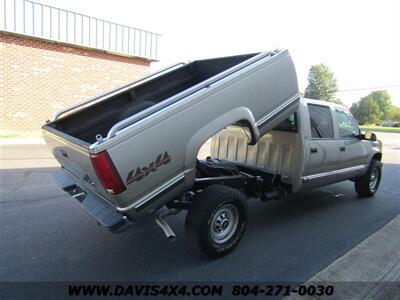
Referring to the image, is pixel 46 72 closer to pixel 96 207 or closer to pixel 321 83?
pixel 96 207

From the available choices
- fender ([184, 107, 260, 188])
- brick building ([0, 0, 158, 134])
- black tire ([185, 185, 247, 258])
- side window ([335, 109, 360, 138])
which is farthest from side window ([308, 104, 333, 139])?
brick building ([0, 0, 158, 134])

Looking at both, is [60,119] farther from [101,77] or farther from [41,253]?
[101,77]

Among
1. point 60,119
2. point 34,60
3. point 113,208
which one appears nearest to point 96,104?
point 60,119

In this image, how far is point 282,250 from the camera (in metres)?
4.26

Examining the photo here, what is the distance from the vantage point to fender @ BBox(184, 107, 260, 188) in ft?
11.4

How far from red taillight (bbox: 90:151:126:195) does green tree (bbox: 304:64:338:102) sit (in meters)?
80.4

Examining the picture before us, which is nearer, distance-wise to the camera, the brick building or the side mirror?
the side mirror

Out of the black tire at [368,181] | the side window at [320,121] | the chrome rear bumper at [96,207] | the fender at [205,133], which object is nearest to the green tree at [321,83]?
the black tire at [368,181]

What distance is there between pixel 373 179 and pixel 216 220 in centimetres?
478

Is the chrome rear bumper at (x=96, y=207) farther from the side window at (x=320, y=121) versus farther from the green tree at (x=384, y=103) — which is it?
the green tree at (x=384, y=103)

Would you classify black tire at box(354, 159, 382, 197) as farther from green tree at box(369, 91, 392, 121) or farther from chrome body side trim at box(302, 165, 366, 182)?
green tree at box(369, 91, 392, 121)

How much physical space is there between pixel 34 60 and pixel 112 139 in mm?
14218

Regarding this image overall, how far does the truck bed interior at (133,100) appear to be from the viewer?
14.5 ft

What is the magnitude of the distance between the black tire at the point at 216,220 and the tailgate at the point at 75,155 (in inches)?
40.4
